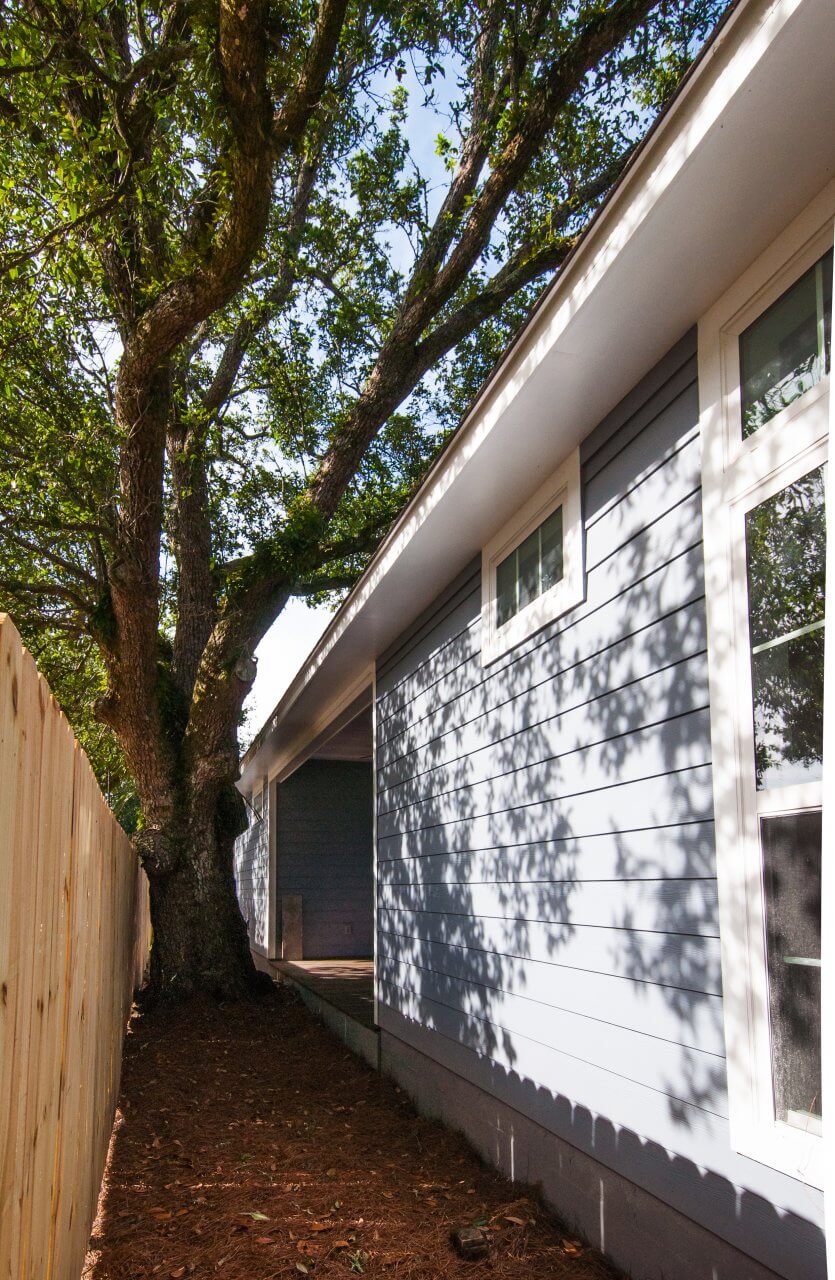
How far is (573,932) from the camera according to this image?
13.1 feet

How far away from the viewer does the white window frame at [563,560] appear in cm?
419

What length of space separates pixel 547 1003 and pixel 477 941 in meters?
1.03

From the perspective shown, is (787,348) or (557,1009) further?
(557,1009)

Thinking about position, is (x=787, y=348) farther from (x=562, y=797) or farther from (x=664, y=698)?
(x=562, y=797)

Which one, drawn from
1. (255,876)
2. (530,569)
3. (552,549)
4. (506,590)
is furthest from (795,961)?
(255,876)

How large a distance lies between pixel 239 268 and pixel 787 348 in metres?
4.44

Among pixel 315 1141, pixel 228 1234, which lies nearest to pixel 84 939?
pixel 228 1234

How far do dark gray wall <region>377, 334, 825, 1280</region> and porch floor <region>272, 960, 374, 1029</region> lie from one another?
3037 millimetres

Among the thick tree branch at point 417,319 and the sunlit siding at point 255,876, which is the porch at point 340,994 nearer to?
the sunlit siding at point 255,876

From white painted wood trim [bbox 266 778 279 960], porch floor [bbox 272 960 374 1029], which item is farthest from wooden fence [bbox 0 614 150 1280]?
white painted wood trim [bbox 266 778 279 960]

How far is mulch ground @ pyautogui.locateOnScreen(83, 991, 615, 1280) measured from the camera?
3.65 metres

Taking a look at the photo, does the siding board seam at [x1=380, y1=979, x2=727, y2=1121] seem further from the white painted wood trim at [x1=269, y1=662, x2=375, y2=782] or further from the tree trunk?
the tree trunk

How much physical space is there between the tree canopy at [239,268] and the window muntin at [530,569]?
233cm

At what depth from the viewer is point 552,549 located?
4520 millimetres
